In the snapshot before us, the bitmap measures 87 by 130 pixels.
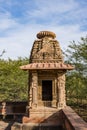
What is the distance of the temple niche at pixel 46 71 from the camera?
11109 mm

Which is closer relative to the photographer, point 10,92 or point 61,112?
point 61,112

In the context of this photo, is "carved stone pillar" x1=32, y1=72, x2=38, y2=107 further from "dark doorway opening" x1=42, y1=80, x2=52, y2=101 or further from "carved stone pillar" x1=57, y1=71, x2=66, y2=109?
"dark doorway opening" x1=42, y1=80, x2=52, y2=101

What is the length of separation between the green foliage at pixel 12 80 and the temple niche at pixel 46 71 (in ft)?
42.0

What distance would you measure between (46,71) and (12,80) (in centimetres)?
1801

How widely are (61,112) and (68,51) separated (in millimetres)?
14703

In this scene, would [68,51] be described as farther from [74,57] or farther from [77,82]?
[77,82]

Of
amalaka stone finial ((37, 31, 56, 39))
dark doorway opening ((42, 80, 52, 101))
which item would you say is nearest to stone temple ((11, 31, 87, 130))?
amalaka stone finial ((37, 31, 56, 39))

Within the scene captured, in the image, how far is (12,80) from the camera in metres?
29.0

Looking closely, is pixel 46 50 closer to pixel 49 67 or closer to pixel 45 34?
pixel 45 34

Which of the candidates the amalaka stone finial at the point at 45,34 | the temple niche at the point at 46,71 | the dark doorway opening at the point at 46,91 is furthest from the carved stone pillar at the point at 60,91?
the amalaka stone finial at the point at 45,34

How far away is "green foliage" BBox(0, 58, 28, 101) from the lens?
2553 centimetres

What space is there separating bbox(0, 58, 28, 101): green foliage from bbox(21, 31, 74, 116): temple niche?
12811 millimetres

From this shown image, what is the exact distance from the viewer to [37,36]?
13008 mm

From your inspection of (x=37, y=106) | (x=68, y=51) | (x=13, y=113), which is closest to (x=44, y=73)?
(x=37, y=106)
